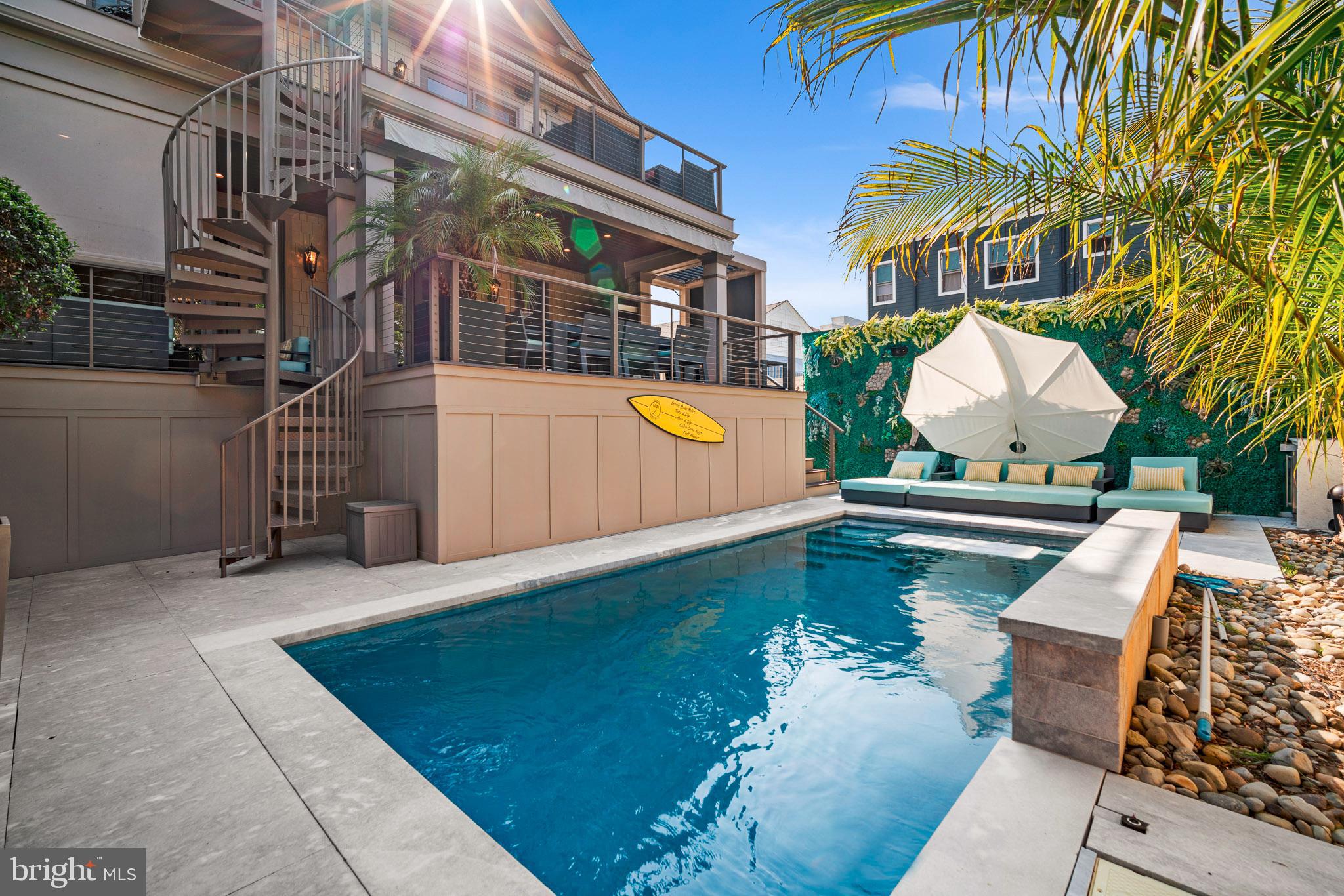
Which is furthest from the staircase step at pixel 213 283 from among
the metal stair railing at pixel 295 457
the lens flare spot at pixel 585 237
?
the lens flare spot at pixel 585 237

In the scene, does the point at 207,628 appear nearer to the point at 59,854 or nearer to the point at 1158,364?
the point at 59,854

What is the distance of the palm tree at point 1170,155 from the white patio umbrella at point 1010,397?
512cm

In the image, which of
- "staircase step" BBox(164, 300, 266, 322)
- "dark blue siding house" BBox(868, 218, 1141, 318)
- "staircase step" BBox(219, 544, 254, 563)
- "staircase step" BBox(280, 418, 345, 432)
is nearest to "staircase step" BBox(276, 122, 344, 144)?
"staircase step" BBox(164, 300, 266, 322)

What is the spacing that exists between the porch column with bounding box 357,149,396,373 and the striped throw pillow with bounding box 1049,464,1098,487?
9.86 metres

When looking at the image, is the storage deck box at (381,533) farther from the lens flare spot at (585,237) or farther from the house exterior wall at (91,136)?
the lens flare spot at (585,237)

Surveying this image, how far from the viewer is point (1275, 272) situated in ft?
5.46

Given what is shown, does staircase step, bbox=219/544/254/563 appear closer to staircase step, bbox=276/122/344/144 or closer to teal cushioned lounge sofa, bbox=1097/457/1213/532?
staircase step, bbox=276/122/344/144

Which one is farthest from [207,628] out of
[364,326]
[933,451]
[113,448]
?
[933,451]

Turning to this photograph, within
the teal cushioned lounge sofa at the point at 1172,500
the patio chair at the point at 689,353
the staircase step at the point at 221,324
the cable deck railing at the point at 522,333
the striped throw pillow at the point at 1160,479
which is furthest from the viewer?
the patio chair at the point at 689,353

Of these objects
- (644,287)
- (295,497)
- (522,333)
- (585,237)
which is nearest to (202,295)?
(295,497)

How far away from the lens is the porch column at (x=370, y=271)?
6898 millimetres

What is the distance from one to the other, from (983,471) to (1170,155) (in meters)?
9.34

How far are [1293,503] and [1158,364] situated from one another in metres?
2.55

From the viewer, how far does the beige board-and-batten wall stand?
599cm
